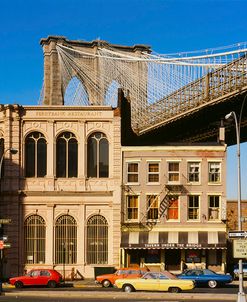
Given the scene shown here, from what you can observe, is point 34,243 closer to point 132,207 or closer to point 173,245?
point 132,207

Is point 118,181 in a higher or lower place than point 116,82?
lower

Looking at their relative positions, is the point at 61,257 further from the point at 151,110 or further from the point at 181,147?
the point at 151,110

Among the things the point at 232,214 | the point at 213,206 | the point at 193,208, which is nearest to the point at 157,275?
the point at 193,208

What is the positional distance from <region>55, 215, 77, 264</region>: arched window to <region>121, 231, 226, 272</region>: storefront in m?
3.75

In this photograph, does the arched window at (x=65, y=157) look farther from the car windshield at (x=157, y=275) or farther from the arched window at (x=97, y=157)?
the car windshield at (x=157, y=275)

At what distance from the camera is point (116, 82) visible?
97.6 meters

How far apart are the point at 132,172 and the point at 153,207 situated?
9.87ft

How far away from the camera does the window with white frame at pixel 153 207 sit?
55.9 metres

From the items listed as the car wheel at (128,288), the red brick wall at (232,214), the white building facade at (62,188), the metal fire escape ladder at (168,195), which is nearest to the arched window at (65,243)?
the white building facade at (62,188)

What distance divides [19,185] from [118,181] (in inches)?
292

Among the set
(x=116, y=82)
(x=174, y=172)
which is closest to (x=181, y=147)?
(x=174, y=172)

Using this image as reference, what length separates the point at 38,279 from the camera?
47125mm

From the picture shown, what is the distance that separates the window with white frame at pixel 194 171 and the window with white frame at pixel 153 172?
2.34 metres

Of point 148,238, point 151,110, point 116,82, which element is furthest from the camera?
point 116,82
